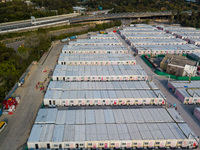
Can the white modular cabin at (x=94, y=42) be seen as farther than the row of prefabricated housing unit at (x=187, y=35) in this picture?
No

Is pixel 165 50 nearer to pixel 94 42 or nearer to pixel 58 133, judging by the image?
pixel 94 42

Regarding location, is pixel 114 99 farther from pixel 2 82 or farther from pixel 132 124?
pixel 2 82

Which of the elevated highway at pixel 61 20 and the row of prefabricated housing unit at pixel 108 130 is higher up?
the elevated highway at pixel 61 20

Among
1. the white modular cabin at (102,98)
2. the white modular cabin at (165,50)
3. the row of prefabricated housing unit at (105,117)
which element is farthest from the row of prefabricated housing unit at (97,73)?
the white modular cabin at (165,50)

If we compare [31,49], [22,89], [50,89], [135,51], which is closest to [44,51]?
[31,49]

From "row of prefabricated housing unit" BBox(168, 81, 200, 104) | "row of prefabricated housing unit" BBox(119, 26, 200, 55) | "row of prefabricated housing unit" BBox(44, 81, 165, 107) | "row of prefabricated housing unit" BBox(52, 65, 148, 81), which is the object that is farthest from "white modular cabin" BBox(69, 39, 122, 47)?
"row of prefabricated housing unit" BBox(168, 81, 200, 104)

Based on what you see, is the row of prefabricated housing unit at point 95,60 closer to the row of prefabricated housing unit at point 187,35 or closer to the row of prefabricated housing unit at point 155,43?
the row of prefabricated housing unit at point 155,43

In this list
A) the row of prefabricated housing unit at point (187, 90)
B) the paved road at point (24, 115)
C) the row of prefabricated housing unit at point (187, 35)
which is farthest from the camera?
the row of prefabricated housing unit at point (187, 35)

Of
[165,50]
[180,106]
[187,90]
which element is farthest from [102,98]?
[165,50]
